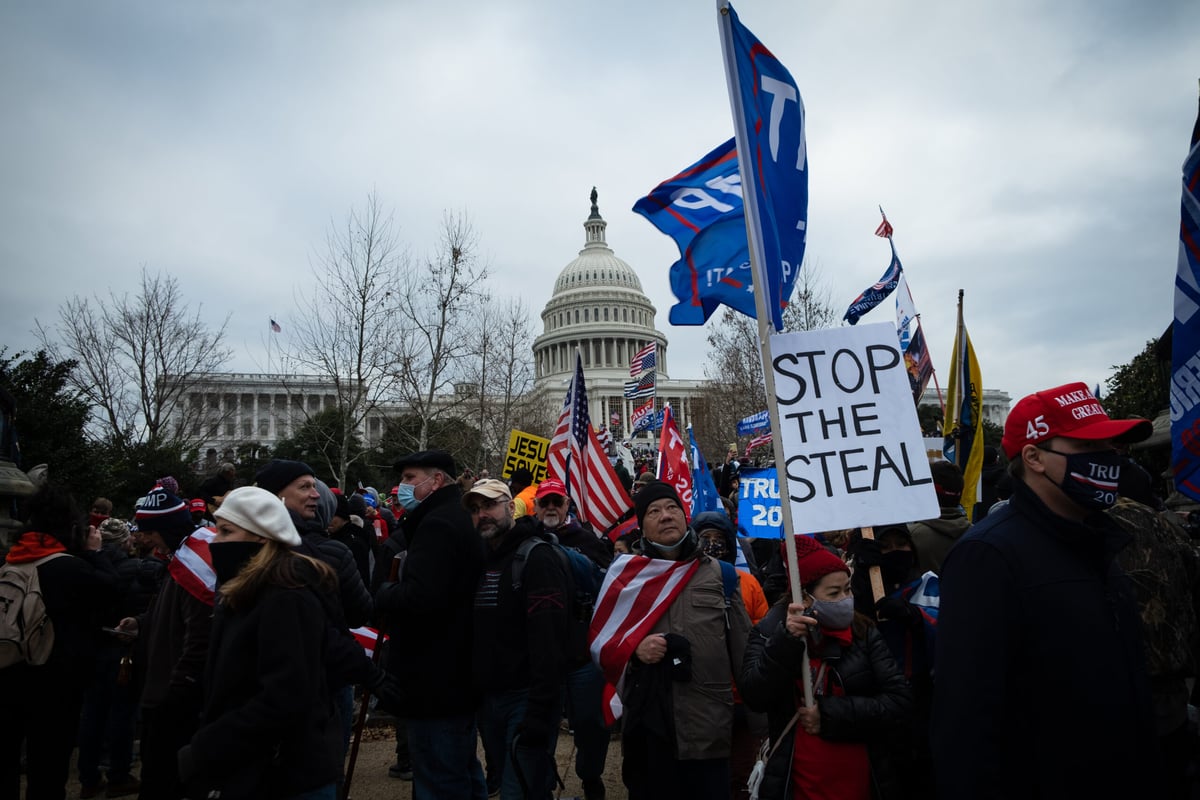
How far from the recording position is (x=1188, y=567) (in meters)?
3.62

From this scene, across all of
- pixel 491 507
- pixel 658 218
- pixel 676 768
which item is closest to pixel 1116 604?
pixel 676 768

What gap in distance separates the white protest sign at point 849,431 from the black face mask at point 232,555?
7.02ft

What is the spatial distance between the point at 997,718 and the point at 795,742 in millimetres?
1192

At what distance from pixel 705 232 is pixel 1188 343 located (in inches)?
108

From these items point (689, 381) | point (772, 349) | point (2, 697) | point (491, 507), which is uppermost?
point (689, 381)

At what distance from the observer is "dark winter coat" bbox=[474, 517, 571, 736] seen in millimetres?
3980

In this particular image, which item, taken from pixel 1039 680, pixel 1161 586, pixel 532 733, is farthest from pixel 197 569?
pixel 1161 586

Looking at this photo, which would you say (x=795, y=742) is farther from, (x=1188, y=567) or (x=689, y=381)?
Answer: (x=689, y=381)

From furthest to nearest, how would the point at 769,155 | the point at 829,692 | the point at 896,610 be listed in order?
the point at 769,155
the point at 896,610
the point at 829,692

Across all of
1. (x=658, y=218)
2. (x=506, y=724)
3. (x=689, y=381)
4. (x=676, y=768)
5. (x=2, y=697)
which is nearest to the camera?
(x=676, y=768)

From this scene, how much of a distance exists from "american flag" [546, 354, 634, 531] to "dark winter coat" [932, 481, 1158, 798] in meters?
5.34

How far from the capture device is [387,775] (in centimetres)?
634

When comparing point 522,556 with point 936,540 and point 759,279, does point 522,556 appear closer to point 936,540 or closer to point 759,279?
point 759,279

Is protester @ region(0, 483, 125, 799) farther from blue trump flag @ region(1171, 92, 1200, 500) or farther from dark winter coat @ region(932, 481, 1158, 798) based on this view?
blue trump flag @ region(1171, 92, 1200, 500)
